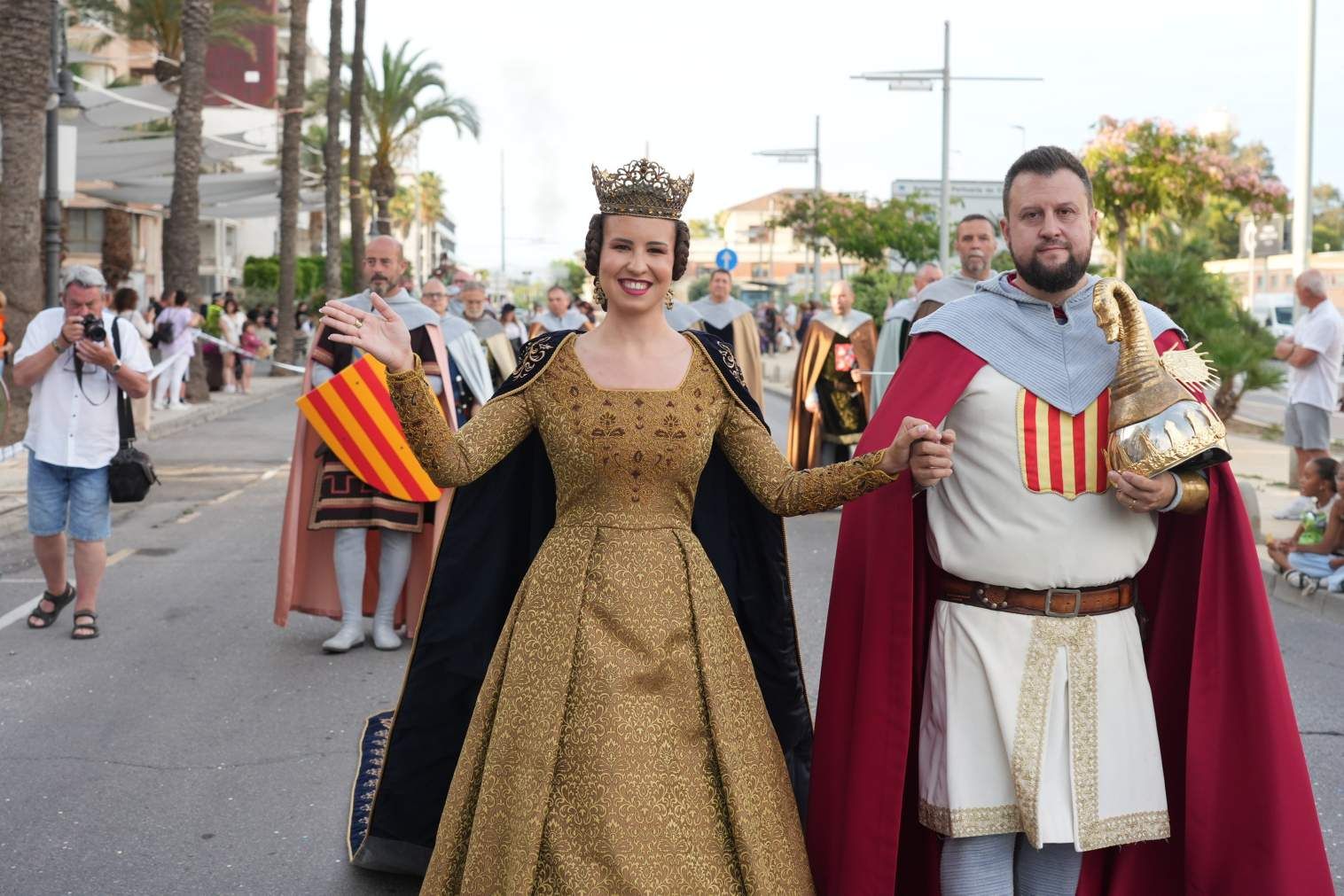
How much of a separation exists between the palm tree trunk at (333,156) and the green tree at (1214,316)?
66.1ft

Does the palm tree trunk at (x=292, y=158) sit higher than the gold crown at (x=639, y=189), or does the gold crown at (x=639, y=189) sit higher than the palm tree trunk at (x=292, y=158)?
the palm tree trunk at (x=292, y=158)

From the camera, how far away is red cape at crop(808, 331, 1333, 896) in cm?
348

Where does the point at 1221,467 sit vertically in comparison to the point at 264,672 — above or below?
above

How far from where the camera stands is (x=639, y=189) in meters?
3.66

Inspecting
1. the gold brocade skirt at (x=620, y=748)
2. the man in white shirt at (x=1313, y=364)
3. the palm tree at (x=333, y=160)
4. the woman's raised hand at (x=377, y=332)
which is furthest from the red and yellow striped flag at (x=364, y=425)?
the palm tree at (x=333, y=160)

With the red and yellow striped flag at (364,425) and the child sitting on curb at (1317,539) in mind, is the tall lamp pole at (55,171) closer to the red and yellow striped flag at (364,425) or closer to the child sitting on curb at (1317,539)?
the red and yellow striped flag at (364,425)

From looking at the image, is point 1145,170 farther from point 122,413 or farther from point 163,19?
point 163,19

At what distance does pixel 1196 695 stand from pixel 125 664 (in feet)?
18.0

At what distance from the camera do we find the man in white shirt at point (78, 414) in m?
7.77

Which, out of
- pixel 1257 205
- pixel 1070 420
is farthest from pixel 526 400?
pixel 1257 205

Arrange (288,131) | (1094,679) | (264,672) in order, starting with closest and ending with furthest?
(1094,679) < (264,672) < (288,131)

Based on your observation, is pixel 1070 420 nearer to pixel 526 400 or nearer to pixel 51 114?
pixel 526 400

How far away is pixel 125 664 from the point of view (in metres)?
7.45

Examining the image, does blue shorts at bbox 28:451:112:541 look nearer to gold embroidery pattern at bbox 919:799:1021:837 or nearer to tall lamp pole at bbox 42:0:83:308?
gold embroidery pattern at bbox 919:799:1021:837
